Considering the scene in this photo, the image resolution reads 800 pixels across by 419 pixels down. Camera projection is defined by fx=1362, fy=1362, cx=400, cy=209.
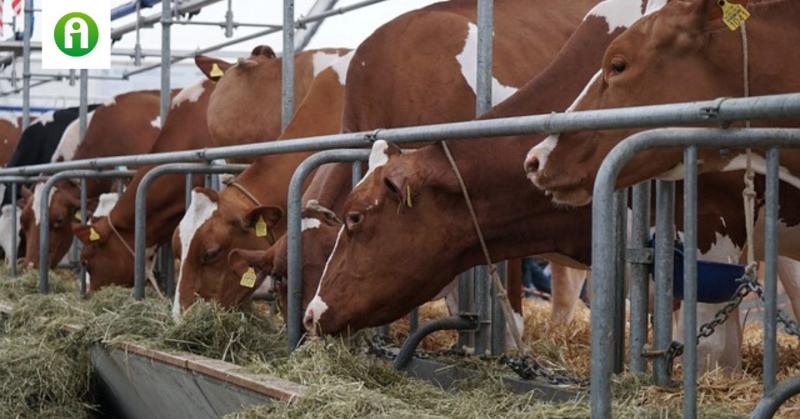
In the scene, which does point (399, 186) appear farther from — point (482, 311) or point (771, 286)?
point (771, 286)

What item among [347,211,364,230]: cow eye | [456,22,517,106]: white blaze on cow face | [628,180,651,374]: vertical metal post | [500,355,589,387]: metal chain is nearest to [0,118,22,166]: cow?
[456,22,517,106]: white blaze on cow face

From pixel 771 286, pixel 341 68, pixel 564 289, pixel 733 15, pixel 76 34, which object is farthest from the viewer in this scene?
pixel 76 34

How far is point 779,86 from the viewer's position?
407 centimetres

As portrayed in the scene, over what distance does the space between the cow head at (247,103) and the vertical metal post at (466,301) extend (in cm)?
389

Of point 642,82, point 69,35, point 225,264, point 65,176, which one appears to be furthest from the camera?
point 69,35

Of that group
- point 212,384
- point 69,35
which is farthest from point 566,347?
point 69,35

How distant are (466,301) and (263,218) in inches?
61.7

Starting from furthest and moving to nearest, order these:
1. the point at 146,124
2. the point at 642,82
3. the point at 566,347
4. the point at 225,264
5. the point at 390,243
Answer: the point at 146,124
the point at 225,264
the point at 566,347
the point at 390,243
the point at 642,82

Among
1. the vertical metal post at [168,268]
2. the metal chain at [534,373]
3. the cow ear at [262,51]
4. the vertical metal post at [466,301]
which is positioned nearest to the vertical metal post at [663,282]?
the metal chain at [534,373]

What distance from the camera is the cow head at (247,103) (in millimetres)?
9227

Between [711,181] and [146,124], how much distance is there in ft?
25.8

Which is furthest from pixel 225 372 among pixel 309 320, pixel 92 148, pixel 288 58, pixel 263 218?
pixel 92 148

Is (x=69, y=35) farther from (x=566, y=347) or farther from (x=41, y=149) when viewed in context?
(x=566, y=347)

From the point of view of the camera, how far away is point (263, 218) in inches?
259
